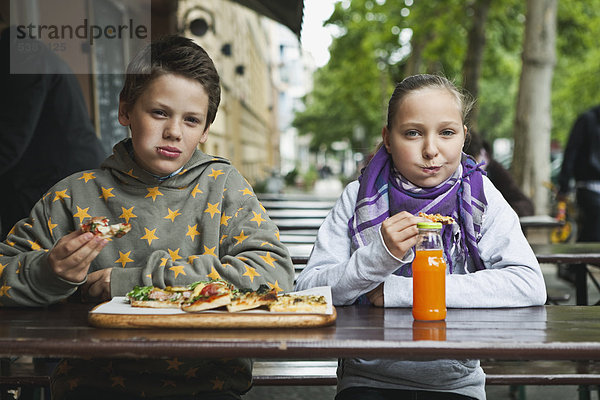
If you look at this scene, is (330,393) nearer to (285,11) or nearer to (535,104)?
(285,11)

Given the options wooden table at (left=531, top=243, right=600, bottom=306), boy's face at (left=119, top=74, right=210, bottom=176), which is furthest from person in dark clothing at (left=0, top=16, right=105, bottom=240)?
wooden table at (left=531, top=243, right=600, bottom=306)

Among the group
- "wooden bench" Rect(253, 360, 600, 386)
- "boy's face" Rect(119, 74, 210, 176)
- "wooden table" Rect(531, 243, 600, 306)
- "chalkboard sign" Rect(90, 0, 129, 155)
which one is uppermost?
"chalkboard sign" Rect(90, 0, 129, 155)

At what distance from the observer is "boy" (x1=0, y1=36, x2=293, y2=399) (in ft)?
6.45

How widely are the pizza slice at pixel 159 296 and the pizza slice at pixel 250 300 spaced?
13 cm

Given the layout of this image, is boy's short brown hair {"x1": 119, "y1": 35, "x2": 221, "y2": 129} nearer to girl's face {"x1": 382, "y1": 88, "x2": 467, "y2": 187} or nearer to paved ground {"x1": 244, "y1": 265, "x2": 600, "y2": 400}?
girl's face {"x1": 382, "y1": 88, "x2": 467, "y2": 187}

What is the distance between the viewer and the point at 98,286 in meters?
2.04

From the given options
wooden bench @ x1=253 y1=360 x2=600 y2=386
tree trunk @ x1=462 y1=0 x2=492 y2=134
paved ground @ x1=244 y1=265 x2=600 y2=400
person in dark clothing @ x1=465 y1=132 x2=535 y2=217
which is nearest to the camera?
wooden bench @ x1=253 y1=360 x2=600 y2=386

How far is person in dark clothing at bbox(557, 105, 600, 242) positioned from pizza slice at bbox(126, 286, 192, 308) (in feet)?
21.6

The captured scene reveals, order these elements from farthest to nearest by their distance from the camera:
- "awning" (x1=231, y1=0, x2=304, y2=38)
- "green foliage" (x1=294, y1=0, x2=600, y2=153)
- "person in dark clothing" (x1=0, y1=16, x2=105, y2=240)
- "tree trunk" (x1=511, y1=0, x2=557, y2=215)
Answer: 1. "green foliage" (x1=294, y1=0, x2=600, y2=153)
2. "tree trunk" (x1=511, y1=0, x2=557, y2=215)
3. "awning" (x1=231, y1=0, x2=304, y2=38)
4. "person in dark clothing" (x1=0, y1=16, x2=105, y2=240)

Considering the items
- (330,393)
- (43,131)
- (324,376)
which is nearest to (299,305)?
(324,376)

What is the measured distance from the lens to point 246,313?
5.47 feet

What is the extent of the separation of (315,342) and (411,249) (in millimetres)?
589

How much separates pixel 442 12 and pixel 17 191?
13.3 metres

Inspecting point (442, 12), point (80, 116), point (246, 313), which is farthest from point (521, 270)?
A: point (442, 12)
